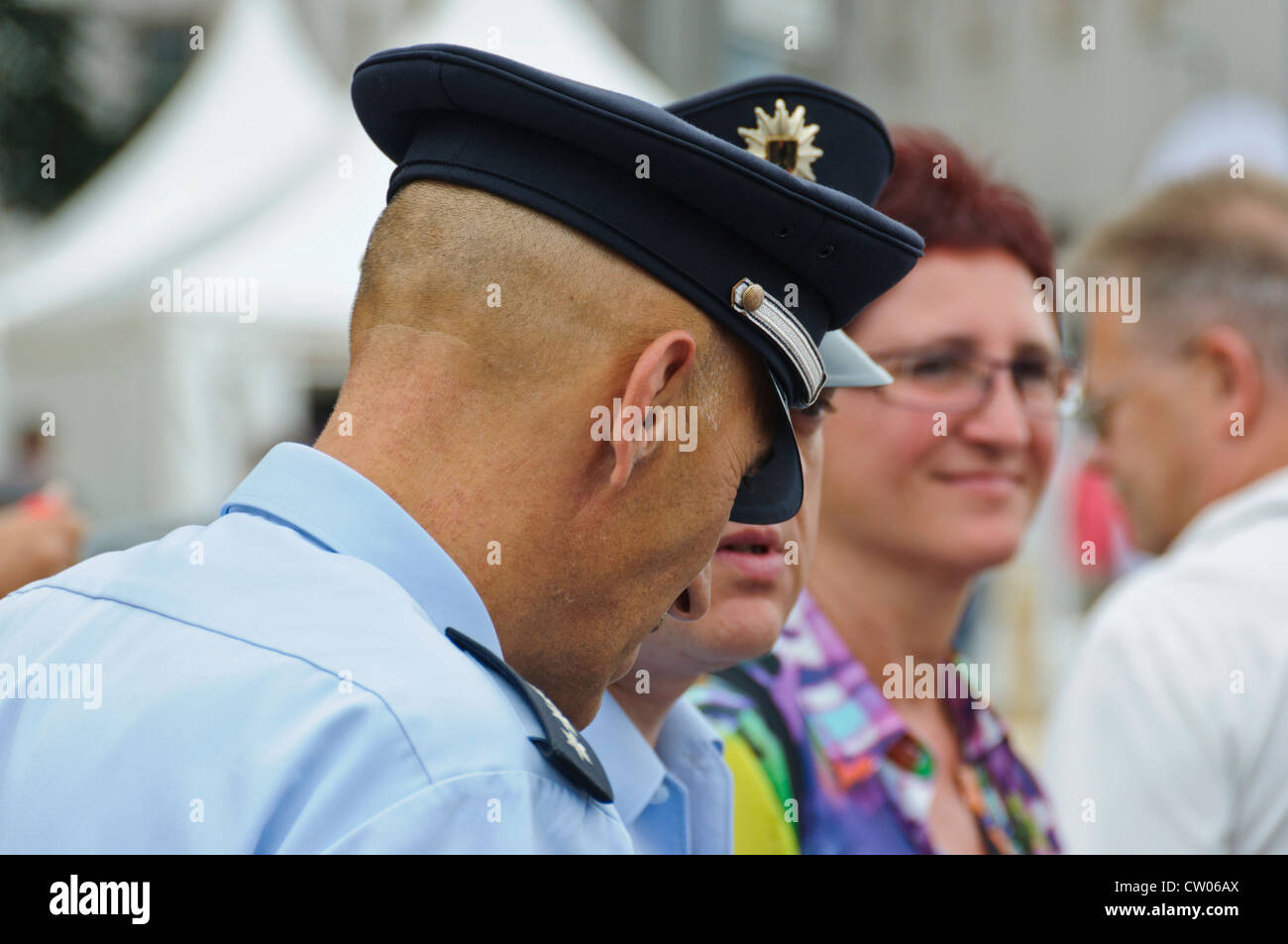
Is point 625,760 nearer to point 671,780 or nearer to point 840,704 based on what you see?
point 671,780

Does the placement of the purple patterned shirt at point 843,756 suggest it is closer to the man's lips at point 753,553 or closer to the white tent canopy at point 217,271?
the man's lips at point 753,553

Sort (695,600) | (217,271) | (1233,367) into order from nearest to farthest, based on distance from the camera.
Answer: (695,600) < (1233,367) < (217,271)

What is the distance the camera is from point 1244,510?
2592 mm

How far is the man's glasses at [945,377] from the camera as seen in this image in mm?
2248

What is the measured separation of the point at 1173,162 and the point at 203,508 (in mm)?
5838

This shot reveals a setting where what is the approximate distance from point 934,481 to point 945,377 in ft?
0.53

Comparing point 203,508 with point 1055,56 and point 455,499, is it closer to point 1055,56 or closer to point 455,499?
point 455,499

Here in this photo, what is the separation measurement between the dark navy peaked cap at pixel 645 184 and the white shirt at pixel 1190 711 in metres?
1.25

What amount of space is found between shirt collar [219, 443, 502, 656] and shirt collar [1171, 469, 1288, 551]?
6.00ft

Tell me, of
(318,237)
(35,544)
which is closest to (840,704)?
(35,544)

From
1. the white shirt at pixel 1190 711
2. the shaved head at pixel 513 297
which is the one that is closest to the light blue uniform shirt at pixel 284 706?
the shaved head at pixel 513 297

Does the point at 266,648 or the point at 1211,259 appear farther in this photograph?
the point at 1211,259

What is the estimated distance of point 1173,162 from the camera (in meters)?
8.29

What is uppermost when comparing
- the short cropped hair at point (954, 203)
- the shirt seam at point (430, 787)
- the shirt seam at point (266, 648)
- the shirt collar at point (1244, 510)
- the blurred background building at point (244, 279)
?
the blurred background building at point (244, 279)
